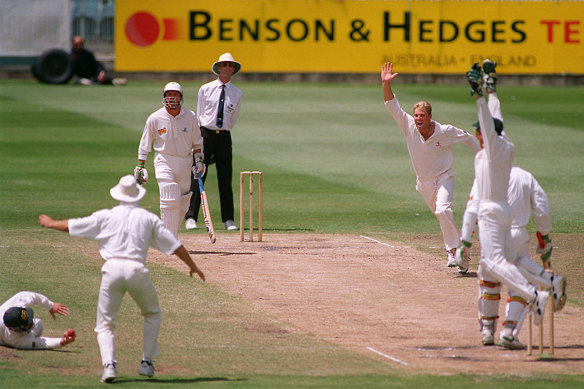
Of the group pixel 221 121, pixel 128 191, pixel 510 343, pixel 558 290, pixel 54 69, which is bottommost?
pixel 510 343

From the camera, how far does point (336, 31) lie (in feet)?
111

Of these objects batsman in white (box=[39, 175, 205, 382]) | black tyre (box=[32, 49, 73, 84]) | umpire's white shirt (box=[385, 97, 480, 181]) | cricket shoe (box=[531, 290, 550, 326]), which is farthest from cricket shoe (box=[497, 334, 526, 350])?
black tyre (box=[32, 49, 73, 84])

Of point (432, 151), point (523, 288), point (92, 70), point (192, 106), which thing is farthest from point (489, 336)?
point (92, 70)

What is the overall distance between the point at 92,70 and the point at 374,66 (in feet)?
29.6

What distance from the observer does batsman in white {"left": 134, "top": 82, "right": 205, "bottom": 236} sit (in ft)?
41.5

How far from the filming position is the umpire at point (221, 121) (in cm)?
1493

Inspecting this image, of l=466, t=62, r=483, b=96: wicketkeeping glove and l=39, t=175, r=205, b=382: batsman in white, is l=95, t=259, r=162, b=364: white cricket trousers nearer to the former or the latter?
l=39, t=175, r=205, b=382: batsman in white

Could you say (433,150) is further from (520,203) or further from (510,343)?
(510,343)

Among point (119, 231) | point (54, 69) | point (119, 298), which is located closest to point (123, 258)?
point (119, 231)

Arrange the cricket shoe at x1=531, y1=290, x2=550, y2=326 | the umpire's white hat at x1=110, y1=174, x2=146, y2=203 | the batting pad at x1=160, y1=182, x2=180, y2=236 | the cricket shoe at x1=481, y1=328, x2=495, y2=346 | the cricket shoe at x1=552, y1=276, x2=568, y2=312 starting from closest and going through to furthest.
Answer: the umpire's white hat at x1=110, y1=174, x2=146, y2=203, the cricket shoe at x1=531, y1=290, x2=550, y2=326, the cricket shoe at x1=552, y1=276, x2=568, y2=312, the cricket shoe at x1=481, y1=328, x2=495, y2=346, the batting pad at x1=160, y1=182, x2=180, y2=236

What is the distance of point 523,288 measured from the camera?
8180 millimetres

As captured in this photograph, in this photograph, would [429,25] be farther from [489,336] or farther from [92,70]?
[489,336]

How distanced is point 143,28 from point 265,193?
637 inches

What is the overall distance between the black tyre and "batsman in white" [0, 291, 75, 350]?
24523mm
